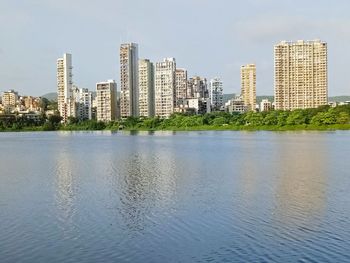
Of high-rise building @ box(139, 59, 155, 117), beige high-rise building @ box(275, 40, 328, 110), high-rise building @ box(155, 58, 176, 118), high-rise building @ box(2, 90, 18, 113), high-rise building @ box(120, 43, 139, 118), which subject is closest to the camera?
beige high-rise building @ box(275, 40, 328, 110)

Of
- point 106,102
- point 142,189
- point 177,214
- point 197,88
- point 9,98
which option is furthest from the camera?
point 9,98

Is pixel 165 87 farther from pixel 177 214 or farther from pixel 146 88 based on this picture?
pixel 177 214

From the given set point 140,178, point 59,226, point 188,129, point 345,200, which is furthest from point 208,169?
point 188,129

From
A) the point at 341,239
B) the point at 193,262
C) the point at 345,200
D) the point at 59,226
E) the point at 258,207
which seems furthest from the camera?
the point at 345,200

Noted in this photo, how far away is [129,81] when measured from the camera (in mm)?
110688

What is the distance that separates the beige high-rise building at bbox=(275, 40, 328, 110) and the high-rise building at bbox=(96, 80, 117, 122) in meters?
37.8

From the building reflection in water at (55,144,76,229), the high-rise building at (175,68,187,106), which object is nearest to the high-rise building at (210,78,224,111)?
the high-rise building at (175,68,187,106)

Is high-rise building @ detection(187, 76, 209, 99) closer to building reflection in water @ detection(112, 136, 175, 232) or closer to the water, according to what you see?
building reflection in water @ detection(112, 136, 175, 232)

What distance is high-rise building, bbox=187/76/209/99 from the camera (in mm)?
123588

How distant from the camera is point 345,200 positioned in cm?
1359

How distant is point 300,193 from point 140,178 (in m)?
6.48

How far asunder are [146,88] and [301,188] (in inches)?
3797

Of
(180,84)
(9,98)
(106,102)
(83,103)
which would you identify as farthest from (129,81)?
(9,98)

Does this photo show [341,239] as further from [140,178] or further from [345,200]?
[140,178]
